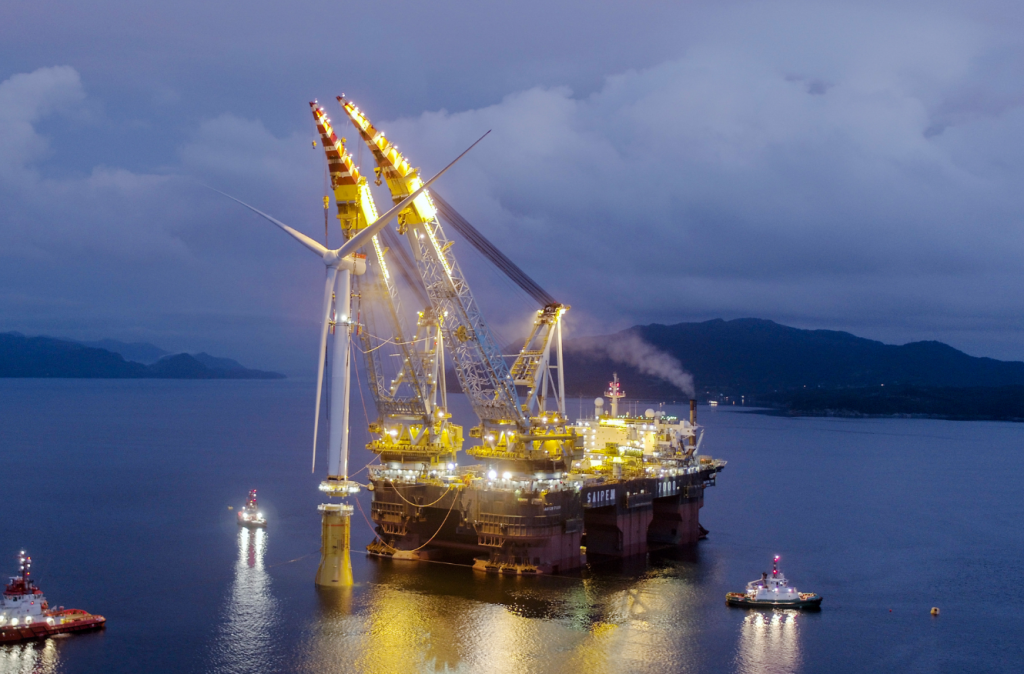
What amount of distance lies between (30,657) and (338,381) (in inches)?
839

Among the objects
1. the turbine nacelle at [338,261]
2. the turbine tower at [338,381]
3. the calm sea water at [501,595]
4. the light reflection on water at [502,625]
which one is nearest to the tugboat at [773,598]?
the calm sea water at [501,595]

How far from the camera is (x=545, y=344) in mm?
73375

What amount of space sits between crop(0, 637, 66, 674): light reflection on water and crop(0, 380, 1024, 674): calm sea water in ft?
0.55

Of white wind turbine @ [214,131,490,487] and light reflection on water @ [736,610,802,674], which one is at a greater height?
white wind turbine @ [214,131,490,487]

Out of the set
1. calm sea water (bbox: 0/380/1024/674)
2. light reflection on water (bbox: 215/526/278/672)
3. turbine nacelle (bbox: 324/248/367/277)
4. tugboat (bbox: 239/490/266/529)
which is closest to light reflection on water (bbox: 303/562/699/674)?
calm sea water (bbox: 0/380/1024/674)

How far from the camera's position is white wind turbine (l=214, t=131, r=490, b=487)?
178ft

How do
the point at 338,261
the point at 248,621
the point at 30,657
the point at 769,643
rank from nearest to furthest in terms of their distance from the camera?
1. the point at 30,657
2. the point at 769,643
3. the point at 248,621
4. the point at 338,261

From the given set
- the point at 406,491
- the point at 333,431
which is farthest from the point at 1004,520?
the point at 333,431

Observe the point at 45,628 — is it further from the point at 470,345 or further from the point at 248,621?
the point at 470,345

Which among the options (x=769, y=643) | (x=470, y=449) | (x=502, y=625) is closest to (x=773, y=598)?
(x=769, y=643)

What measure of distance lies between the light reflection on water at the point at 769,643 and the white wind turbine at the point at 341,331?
2434cm

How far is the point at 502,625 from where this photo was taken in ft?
166

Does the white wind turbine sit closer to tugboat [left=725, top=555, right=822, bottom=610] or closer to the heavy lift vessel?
the heavy lift vessel

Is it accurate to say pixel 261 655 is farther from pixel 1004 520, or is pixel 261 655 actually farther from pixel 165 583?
pixel 1004 520
